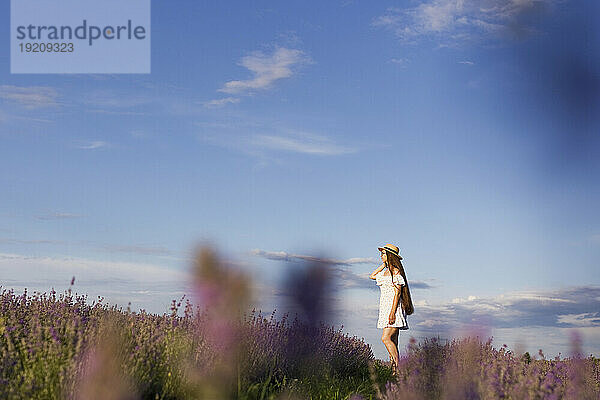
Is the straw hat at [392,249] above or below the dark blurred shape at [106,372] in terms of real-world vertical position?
above

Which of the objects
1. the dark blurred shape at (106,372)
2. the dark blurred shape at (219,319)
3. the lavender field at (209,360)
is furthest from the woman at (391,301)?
the dark blurred shape at (106,372)

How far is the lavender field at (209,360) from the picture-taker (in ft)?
14.5

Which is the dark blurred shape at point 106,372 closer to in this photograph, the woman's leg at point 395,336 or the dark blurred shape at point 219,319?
the dark blurred shape at point 219,319

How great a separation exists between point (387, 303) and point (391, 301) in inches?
2.3

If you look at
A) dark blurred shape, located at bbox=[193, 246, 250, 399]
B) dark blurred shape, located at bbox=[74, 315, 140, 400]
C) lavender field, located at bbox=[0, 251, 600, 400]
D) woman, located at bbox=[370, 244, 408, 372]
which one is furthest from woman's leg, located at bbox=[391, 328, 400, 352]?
dark blurred shape, located at bbox=[74, 315, 140, 400]

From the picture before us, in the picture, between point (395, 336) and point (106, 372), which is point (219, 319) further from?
point (395, 336)

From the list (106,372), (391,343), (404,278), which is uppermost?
(404,278)

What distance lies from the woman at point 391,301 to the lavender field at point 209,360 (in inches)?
36.8

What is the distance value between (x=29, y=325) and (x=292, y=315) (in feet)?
8.81

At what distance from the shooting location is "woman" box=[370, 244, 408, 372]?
8172 mm

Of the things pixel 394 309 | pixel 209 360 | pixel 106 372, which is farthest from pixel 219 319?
pixel 394 309

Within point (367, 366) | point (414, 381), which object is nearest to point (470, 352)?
point (414, 381)

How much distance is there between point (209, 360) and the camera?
16.8 feet

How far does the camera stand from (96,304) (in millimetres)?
6516
